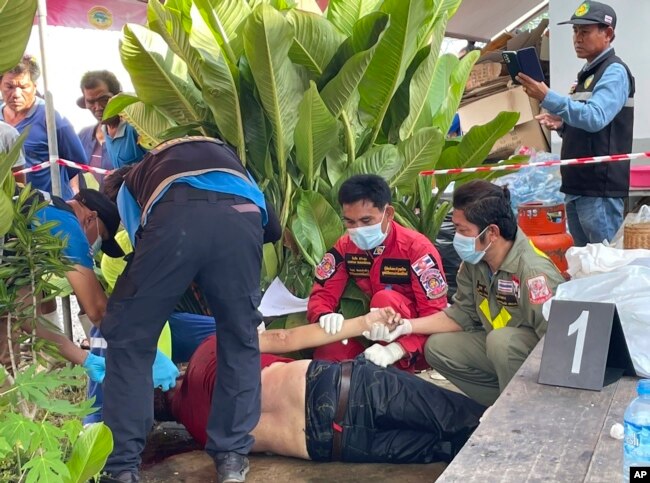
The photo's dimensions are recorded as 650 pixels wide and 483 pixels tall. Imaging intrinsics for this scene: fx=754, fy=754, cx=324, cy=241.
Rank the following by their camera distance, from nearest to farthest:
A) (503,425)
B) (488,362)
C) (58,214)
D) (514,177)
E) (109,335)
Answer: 1. (503,425)
2. (109,335)
3. (58,214)
4. (488,362)
5. (514,177)

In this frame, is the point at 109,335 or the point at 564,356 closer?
the point at 564,356

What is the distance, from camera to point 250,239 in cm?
248

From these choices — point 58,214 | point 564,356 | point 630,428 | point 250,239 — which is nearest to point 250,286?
point 250,239

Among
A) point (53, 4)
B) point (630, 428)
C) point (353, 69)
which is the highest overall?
point (53, 4)

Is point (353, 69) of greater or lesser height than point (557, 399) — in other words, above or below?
above

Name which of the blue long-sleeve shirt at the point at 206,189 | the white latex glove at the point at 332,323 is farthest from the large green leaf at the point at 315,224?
the blue long-sleeve shirt at the point at 206,189

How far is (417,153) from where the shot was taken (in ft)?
13.0

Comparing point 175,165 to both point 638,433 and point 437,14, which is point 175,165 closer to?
point 638,433

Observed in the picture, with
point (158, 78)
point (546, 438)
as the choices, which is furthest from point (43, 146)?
point (546, 438)

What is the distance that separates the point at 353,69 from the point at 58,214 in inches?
64.4

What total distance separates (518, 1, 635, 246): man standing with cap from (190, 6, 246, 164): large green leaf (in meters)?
1.48

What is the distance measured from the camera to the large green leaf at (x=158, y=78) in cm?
365

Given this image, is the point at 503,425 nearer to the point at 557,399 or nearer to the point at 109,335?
the point at 557,399

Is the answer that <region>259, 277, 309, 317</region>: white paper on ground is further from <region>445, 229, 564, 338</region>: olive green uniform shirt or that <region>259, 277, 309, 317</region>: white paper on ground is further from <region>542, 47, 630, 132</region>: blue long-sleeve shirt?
<region>542, 47, 630, 132</region>: blue long-sleeve shirt
